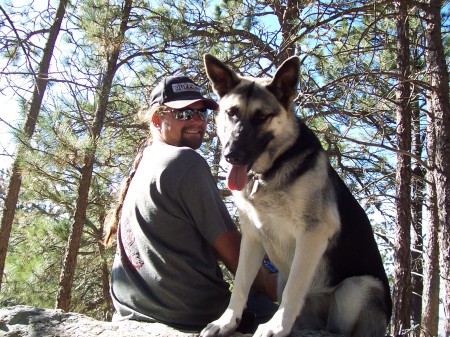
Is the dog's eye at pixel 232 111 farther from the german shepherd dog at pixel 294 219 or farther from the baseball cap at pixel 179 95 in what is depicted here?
the baseball cap at pixel 179 95

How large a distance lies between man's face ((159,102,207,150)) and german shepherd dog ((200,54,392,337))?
0.24 meters

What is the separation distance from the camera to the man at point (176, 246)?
263 cm

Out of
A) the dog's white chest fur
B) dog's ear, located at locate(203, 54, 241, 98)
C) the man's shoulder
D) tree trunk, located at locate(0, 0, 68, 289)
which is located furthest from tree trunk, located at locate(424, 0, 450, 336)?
tree trunk, located at locate(0, 0, 68, 289)

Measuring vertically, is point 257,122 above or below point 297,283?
above

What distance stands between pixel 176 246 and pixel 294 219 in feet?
2.22

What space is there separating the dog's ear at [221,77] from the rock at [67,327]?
4.89 ft

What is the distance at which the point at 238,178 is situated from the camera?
106 inches

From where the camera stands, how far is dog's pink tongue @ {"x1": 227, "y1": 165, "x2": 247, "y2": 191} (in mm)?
2707

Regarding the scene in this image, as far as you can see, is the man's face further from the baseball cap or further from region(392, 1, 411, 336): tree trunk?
region(392, 1, 411, 336): tree trunk

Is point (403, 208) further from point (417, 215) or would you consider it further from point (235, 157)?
point (417, 215)

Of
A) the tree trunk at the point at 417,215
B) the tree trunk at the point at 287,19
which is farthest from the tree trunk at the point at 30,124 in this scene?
the tree trunk at the point at 417,215

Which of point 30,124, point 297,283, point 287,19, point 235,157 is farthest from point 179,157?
point 30,124

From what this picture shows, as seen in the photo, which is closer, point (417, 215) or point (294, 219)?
point (294, 219)

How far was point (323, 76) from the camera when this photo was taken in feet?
23.9
